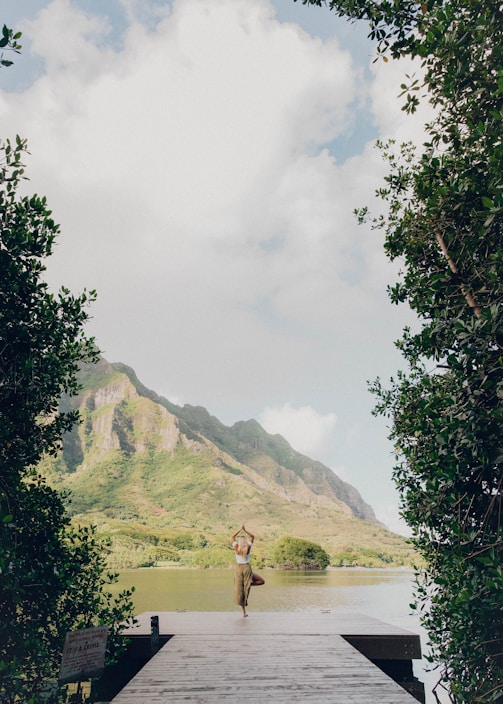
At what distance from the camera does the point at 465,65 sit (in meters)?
5.53

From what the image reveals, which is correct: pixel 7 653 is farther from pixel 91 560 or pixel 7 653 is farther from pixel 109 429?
pixel 109 429

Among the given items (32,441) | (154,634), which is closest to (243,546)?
(154,634)

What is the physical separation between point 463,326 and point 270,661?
6.06 meters

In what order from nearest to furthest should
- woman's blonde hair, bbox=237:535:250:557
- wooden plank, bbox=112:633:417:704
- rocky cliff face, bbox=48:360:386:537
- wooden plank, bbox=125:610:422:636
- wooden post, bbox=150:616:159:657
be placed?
wooden plank, bbox=112:633:417:704 < wooden post, bbox=150:616:159:657 < wooden plank, bbox=125:610:422:636 < woman's blonde hair, bbox=237:535:250:557 < rocky cliff face, bbox=48:360:386:537

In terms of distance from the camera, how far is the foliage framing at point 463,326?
4750mm

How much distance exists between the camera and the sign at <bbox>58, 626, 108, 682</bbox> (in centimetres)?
646

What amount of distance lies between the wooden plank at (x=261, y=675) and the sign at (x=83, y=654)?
25.8 inches

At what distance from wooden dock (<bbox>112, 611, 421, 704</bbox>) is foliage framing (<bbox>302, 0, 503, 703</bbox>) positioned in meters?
1.36

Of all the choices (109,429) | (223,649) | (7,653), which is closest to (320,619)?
(223,649)

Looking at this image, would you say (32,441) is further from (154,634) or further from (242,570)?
(242,570)

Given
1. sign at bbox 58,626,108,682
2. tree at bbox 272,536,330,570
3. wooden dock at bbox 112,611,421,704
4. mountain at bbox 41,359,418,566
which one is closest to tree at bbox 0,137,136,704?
sign at bbox 58,626,108,682

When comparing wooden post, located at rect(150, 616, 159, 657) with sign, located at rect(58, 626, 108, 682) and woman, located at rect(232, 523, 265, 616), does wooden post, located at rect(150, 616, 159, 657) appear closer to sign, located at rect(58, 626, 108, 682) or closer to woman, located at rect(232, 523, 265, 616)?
sign, located at rect(58, 626, 108, 682)

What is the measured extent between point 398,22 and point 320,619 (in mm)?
12192

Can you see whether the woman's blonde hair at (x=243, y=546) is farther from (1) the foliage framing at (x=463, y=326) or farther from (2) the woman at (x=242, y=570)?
(1) the foliage framing at (x=463, y=326)
